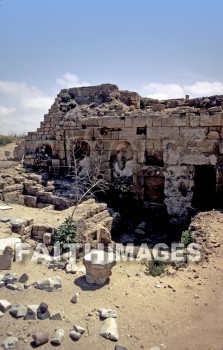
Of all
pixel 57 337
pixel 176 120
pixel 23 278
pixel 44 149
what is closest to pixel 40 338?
pixel 57 337

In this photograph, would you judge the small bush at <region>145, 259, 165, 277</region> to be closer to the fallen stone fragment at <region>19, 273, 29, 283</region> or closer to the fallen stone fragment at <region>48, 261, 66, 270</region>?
the fallen stone fragment at <region>48, 261, 66, 270</region>

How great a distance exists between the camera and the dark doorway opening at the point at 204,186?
1048 centimetres

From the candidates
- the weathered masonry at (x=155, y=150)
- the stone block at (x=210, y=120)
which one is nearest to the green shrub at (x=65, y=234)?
the weathered masonry at (x=155, y=150)

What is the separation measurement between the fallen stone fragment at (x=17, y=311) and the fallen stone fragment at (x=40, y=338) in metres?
0.50

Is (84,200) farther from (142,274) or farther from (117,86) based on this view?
(117,86)

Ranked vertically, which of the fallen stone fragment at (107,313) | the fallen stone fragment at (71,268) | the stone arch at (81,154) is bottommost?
the fallen stone fragment at (107,313)

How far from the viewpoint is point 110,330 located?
445 centimetres

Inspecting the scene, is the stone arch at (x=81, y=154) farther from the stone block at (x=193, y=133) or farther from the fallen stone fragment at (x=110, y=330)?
the fallen stone fragment at (x=110, y=330)

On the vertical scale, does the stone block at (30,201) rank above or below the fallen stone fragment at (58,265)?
above

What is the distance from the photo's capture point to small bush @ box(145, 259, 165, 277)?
634 centimetres

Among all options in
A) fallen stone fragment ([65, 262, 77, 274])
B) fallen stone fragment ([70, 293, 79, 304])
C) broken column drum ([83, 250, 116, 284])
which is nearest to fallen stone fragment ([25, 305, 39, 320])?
fallen stone fragment ([70, 293, 79, 304])

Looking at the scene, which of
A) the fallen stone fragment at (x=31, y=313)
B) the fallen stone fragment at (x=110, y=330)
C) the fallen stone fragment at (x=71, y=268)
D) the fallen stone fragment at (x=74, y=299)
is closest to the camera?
the fallen stone fragment at (x=110, y=330)

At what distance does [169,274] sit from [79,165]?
774 centimetres

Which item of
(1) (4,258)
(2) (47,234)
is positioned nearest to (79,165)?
(2) (47,234)
